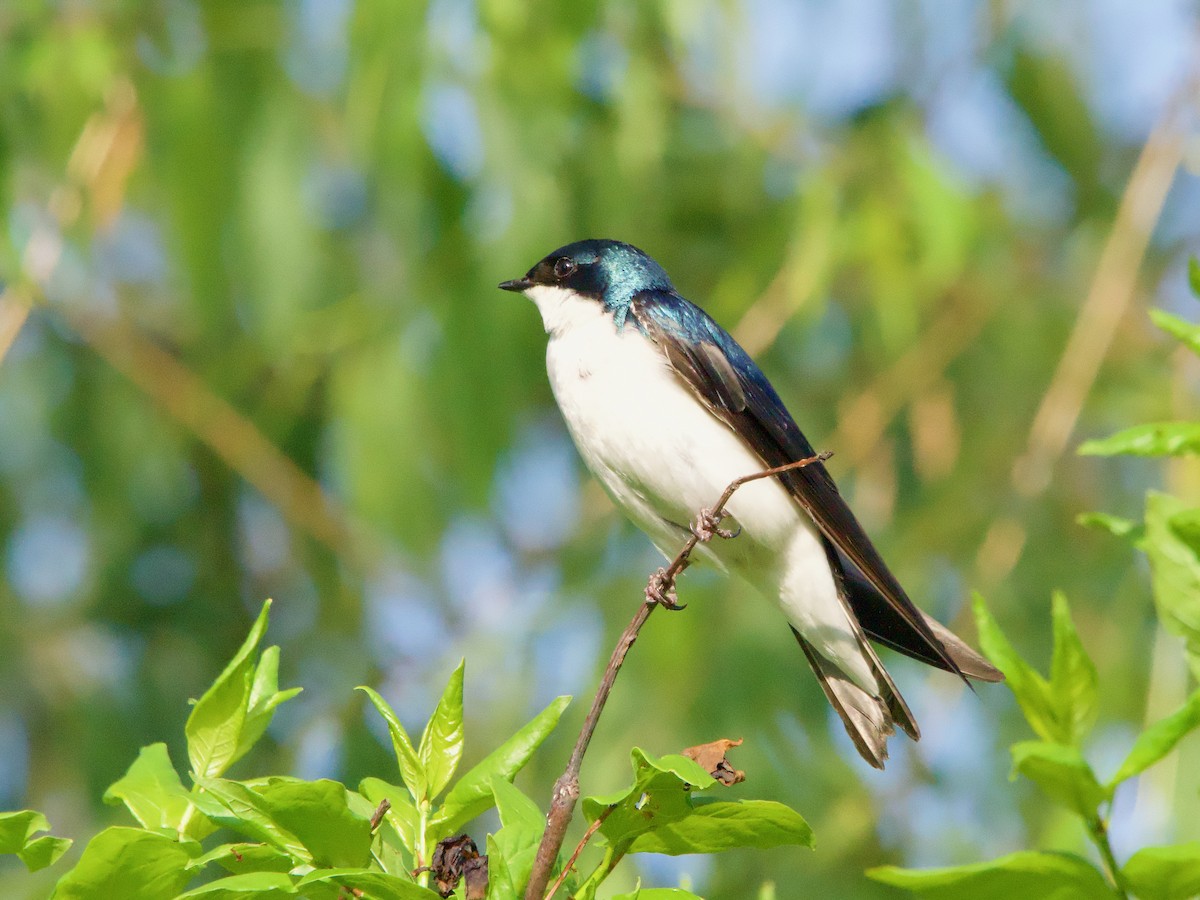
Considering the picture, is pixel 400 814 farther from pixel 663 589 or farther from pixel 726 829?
pixel 663 589

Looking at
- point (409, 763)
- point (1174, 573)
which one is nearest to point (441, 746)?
point (409, 763)

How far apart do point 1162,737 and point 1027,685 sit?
0.39 ft

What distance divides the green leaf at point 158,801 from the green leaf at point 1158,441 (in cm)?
80

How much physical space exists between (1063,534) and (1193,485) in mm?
1324

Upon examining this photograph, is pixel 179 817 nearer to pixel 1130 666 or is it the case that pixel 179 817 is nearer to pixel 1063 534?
pixel 1130 666

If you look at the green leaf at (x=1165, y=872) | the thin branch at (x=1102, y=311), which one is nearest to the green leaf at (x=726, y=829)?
the green leaf at (x=1165, y=872)

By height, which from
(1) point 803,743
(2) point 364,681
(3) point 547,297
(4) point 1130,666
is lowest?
(4) point 1130,666

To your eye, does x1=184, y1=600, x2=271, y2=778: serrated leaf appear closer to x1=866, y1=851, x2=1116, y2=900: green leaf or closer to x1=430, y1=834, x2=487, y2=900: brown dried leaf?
x1=430, y1=834, x2=487, y2=900: brown dried leaf

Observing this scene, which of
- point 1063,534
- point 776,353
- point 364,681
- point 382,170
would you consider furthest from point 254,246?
point 1063,534

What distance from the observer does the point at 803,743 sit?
3193mm

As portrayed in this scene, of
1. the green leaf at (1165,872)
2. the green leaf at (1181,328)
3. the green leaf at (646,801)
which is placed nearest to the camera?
the green leaf at (1165,872)

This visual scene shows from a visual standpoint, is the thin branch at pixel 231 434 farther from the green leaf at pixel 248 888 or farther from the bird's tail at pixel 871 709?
the green leaf at pixel 248 888

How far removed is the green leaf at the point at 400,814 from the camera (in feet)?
3.67

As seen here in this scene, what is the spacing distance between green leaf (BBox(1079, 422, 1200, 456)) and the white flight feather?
1254 millimetres
